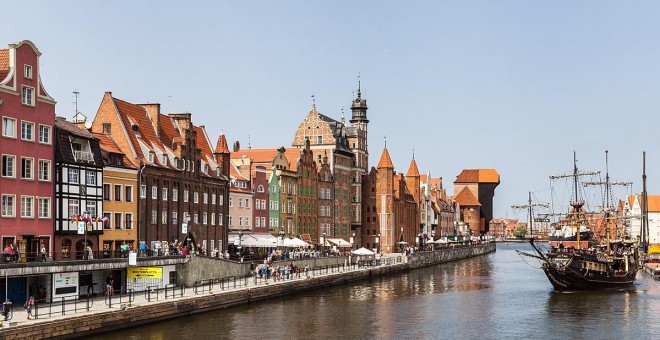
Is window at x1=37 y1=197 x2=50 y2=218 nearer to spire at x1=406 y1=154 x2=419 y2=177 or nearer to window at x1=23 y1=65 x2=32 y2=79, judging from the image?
window at x1=23 y1=65 x2=32 y2=79

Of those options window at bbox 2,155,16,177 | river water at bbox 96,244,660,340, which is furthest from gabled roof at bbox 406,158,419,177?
window at bbox 2,155,16,177

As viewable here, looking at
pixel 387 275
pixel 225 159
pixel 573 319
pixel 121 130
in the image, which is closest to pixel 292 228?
pixel 387 275

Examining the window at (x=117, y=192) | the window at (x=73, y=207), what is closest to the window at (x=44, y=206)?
the window at (x=73, y=207)

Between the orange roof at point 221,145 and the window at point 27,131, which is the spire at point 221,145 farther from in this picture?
the window at point 27,131

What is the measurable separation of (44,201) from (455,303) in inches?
1527

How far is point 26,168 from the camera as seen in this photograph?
62094 millimetres

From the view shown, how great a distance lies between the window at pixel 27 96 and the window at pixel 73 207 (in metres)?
9.16

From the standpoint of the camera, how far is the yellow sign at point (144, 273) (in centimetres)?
6731

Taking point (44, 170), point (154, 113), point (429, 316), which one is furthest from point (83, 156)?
point (429, 316)

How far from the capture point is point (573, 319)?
68625 millimetres

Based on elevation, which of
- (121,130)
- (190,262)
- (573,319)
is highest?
(121,130)

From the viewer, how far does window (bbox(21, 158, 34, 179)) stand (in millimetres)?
61688

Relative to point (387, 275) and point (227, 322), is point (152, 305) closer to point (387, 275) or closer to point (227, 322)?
point (227, 322)

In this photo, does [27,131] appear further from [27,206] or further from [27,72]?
[27,206]
